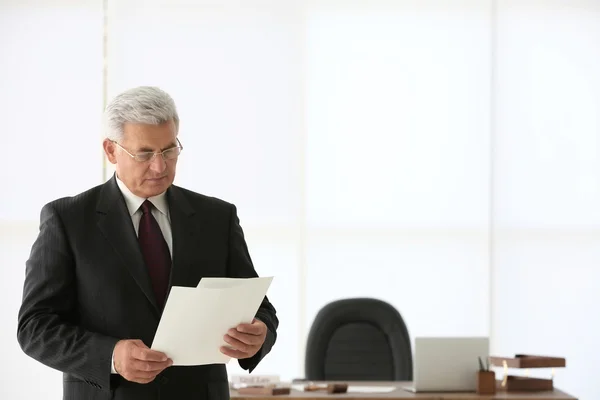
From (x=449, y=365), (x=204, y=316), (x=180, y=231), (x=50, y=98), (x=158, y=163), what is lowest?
(x=449, y=365)

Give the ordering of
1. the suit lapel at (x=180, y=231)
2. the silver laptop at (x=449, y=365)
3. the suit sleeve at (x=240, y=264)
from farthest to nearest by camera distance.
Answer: the silver laptop at (x=449, y=365) < the suit sleeve at (x=240, y=264) < the suit lapel at (x=180, y=231)

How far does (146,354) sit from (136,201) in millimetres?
483

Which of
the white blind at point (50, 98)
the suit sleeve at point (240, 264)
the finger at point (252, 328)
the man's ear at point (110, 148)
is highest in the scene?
the white blind at point (50, 98)

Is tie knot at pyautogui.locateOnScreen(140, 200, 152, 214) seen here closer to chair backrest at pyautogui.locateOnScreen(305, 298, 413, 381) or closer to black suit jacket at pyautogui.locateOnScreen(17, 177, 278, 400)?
black suit jacket at pyautogui.locateOnScreen(17, 177, 278, 400)

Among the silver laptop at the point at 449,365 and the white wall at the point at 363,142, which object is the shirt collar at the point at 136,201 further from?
the white wall at the point at 363,142

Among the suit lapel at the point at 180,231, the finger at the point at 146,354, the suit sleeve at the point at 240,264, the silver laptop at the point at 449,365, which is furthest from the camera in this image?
the silver laptop at the point at 449,365

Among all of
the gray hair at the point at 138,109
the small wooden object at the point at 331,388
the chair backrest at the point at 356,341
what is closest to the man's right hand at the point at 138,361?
the gray hair at the point at 138,109

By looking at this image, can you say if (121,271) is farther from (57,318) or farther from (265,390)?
(265,390)

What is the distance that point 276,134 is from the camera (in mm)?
6660

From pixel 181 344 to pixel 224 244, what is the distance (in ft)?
1.35

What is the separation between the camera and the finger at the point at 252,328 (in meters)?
2.38

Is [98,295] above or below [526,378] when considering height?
above

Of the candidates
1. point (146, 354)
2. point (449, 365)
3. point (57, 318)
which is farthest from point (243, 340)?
point (449, 365)

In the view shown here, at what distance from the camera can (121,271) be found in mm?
2449
